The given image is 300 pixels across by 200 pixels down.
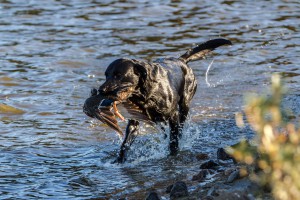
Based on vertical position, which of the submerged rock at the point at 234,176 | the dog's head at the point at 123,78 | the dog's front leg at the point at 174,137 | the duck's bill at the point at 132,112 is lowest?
the dog's front leg at the point at 174,137

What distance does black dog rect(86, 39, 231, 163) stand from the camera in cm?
677

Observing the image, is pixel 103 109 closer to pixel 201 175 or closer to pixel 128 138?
pixel 201 175

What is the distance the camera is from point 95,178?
7.10 meters

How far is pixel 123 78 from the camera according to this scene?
6.79m

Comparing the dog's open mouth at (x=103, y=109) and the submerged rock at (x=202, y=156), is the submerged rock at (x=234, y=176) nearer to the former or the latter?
the dog's open mouth at (x=103, y=109)

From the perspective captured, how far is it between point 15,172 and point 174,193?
2113 mm

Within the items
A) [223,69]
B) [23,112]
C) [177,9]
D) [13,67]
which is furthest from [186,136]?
[177,9]

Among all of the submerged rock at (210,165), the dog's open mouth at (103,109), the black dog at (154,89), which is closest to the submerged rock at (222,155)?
the submerged rock at (210,165)

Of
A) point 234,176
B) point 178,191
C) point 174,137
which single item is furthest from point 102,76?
point 234,176

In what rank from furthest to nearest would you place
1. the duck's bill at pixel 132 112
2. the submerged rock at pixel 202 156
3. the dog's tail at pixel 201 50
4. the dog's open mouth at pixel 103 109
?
the dog's tail at pixel 201 50 < the submerged rock at pixel 202 156 < the duck's bill at pixel 132 112 < the dog's open mouth at pixel 103 109

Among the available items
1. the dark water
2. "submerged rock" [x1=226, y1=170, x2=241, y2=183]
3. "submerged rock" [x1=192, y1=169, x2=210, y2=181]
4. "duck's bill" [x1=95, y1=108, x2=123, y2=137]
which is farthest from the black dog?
"submerged rock" [x1=226, y1=170, x2=241, y2=183]

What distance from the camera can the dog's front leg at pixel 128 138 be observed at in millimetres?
7676

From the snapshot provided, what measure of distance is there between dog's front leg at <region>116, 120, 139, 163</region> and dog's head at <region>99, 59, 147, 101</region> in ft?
2.61

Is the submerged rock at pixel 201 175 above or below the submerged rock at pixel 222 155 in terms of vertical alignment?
above
